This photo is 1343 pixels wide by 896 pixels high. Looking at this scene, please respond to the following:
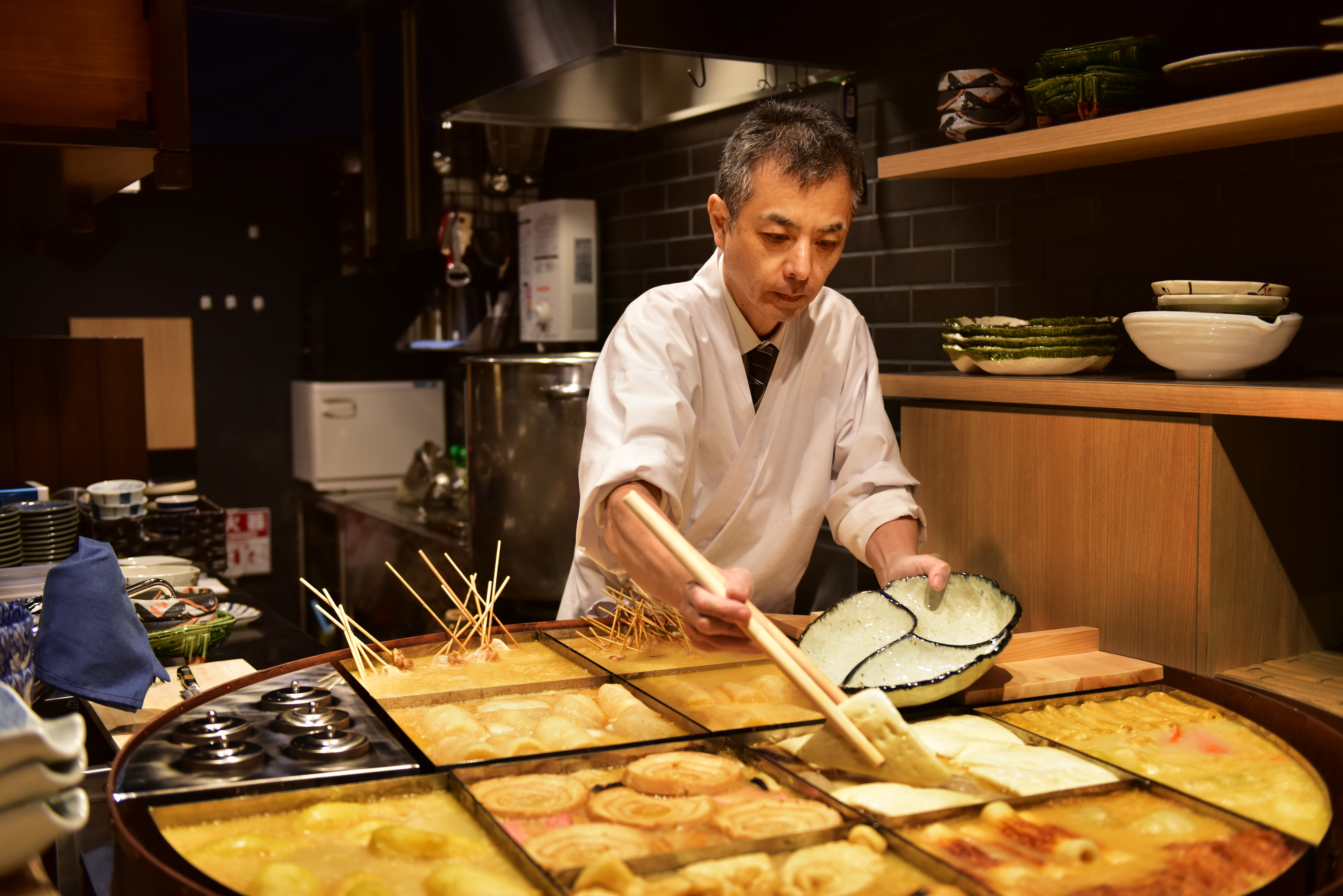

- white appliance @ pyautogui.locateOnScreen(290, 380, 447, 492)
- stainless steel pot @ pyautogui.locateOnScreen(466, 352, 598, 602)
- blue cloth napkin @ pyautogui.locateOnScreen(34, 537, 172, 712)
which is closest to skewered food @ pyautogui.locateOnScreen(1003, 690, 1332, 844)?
blue cloth napkin @ pyautogui.locateOnScreen(34, 537, 172, 712)

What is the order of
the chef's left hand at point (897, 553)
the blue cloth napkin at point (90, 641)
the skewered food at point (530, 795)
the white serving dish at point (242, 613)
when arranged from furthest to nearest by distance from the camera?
the white serving dish at point (242, 613) < the chef's left hand at point (897, 553) < the blue cloth napkin at point (90, 641) < the skewered food at point (530, 795)

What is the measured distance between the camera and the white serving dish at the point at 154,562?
8.84ft

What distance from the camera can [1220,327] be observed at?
1.72 m

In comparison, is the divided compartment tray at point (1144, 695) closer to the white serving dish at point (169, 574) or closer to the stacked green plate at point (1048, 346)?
the stacked green plate at point (1048, 346)

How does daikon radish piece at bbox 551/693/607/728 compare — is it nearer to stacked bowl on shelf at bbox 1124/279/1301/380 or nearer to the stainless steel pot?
stacked bowl on shelf at bbox 1124/279/1301/380

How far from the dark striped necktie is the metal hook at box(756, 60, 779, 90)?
1312 millimetres

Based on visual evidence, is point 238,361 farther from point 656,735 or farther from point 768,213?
point 656,735

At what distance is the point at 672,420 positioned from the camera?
189cm

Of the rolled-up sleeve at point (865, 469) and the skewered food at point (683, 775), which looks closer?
the skewered food at point (683, 775)

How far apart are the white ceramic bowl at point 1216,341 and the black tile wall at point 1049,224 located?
0.30 m

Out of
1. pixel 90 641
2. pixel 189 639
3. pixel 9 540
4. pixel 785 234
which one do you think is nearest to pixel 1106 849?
pixel 785 234

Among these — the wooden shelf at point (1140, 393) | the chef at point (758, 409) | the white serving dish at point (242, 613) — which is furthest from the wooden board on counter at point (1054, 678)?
the white serving dish at point (242, 613)

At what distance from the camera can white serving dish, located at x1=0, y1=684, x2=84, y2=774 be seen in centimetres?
77

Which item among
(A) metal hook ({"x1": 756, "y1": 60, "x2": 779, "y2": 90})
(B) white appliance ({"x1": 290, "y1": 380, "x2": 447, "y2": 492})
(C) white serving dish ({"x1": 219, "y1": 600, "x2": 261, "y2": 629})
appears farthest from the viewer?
(B) white appliance ({"x1": 290, "y1": 380, "x2": 447, "y2": 492})
